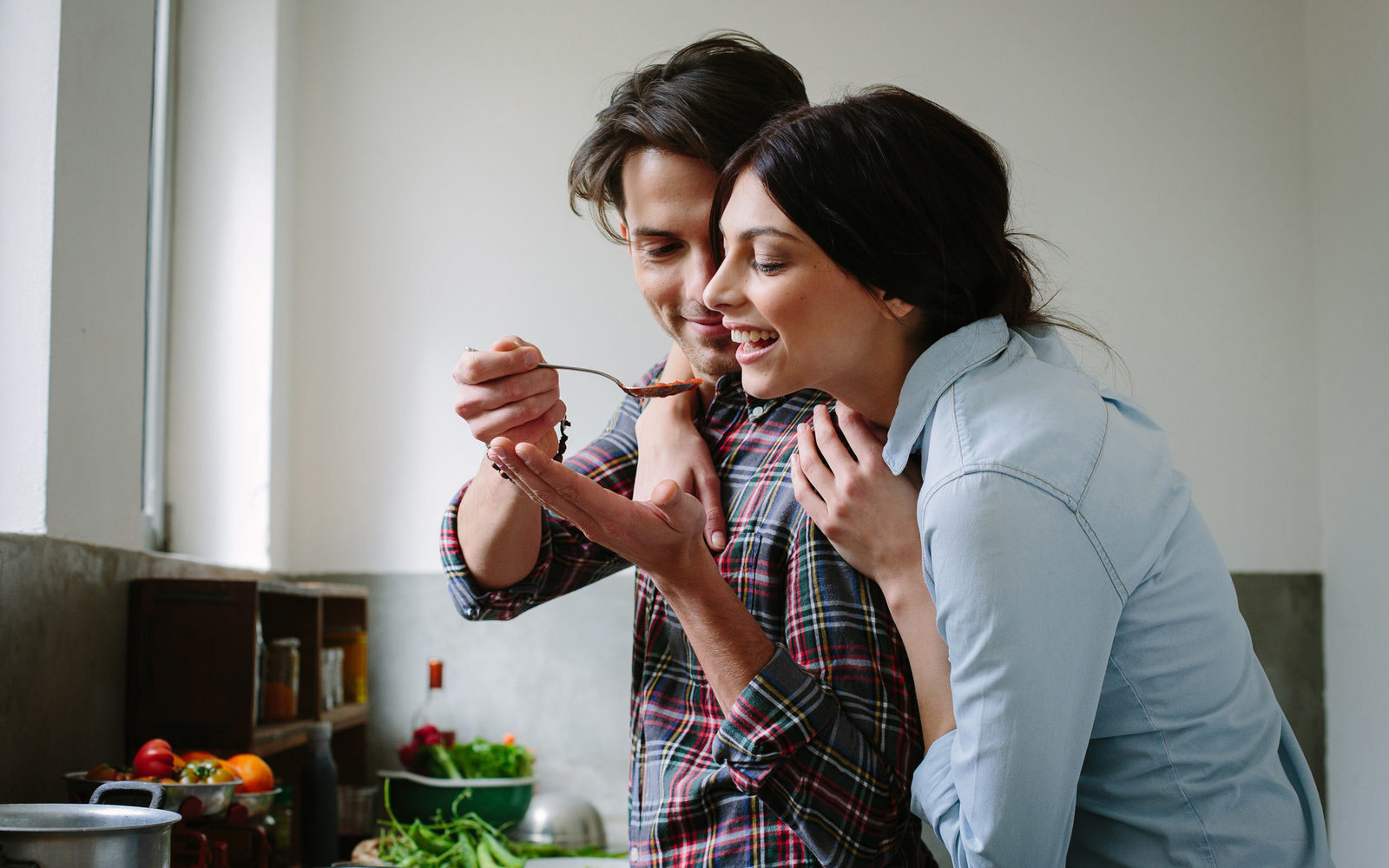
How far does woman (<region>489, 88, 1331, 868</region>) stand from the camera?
0.74 metres

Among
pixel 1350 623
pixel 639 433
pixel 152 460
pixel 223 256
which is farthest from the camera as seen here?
pixel 1350 623

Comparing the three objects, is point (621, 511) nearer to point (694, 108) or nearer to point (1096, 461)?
point (1096, 461)

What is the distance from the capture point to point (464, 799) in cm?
271

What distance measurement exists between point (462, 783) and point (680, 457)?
1.91 meters

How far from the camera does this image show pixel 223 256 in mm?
3008

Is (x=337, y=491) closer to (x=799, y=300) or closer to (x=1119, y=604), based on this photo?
(x=799, y=300)

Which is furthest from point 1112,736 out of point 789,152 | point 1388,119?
point 1388,119

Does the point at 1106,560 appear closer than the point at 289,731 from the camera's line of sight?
Yes

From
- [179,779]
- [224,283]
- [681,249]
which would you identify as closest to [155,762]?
[179,779]

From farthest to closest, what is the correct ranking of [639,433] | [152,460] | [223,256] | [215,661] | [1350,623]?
1. [1350,623]
2. [223,256]
3. [152,460]
4. [215,661]
5. [639,433]

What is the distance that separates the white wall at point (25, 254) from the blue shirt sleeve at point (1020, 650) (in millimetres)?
1439

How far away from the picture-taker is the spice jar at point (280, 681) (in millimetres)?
2309

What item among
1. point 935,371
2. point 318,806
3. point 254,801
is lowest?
point 318,806

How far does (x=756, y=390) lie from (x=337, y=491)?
2615 millimetres
